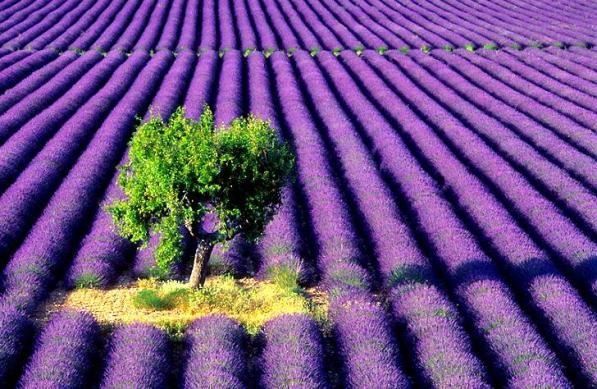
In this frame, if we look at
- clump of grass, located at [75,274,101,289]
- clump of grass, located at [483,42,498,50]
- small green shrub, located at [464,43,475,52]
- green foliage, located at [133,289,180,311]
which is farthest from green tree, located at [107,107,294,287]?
clump of grass, located at [483,42,498,50]

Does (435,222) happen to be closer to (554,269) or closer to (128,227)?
(554,269)

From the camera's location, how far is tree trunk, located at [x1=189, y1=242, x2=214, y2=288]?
23.2 feet

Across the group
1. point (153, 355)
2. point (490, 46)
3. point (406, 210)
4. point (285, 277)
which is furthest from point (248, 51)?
point (153, 355)

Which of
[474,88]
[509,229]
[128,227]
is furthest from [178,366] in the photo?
[474,88]

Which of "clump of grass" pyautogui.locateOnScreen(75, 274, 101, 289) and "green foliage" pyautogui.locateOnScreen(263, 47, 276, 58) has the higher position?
"clump of grass" pyautogui.locateOnScreen(75, 274, 101, 289)

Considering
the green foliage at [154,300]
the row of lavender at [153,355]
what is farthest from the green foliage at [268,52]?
the row of lavender at [153,355]

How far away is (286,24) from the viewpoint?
2538 cm

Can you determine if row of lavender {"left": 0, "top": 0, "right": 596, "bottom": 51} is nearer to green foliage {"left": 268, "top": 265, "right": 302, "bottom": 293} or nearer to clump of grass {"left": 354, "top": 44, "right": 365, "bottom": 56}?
clump of grass {"left": 354, "top": 44, "right": 365, "bottom": 56}

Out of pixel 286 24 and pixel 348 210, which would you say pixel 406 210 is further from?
pixel 286 24

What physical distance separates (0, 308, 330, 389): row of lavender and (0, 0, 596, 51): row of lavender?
15561mm

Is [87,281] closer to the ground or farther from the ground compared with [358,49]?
farther from the ground

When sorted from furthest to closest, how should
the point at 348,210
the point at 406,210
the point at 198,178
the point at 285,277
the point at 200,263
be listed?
the point at 406,210, the point at 348,210, the point at 285,277, the point at 200,263, the point at 198,178

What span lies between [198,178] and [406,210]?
14.7 ft

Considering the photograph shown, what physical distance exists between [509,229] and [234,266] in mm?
3851
